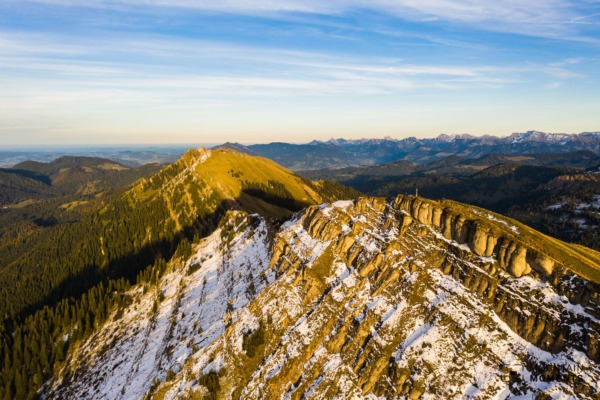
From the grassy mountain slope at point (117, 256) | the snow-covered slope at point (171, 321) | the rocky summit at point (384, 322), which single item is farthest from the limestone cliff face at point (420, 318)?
the grassy mountain slope at point (117, 256)

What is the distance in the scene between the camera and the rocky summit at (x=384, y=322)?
1500 inches

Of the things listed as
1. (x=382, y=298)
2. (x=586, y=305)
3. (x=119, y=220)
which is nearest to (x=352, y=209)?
(x=382, y=298)

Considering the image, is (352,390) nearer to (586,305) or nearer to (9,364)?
(586,305)

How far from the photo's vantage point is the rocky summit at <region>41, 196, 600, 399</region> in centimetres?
3809

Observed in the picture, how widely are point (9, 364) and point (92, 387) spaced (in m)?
43.8

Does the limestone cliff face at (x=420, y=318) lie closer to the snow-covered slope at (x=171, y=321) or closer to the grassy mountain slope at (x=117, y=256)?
the snow-covered slope at (x=171, y=321)

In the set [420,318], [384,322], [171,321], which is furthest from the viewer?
[171,321]

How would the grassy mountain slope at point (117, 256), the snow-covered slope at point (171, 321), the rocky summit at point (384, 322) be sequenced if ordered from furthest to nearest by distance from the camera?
the grassy mountain slope at point (117, 256), the snow-covered slope at point (171, 321), the rocky summit at point (384, 322)

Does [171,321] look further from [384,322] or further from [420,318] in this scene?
[420,318]

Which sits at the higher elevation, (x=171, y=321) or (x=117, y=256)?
(x=171, y=321)

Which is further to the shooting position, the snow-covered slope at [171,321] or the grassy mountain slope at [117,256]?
the grassy mountain slope at [117,256]

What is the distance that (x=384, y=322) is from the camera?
48.5m

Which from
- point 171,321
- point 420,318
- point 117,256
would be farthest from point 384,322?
point 117,256

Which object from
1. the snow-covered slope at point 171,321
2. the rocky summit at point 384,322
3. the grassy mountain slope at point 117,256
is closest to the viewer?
the rocky summit at point 384,322
